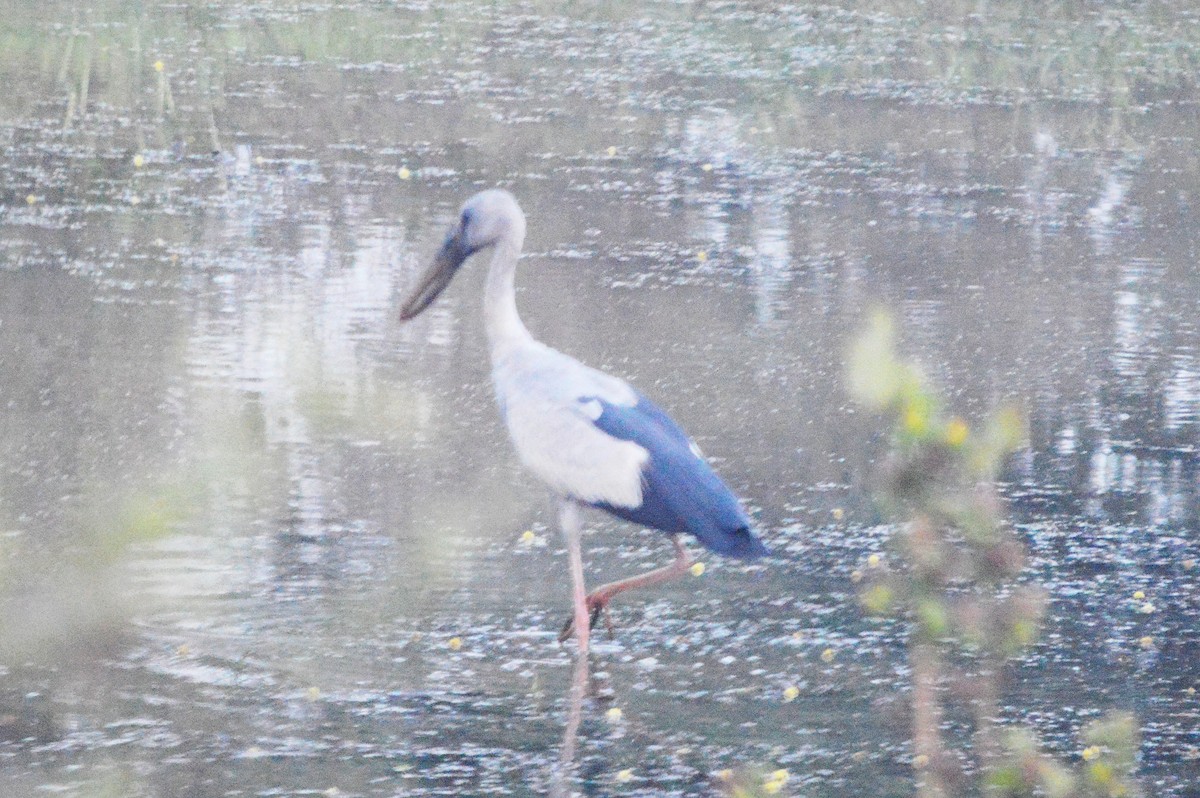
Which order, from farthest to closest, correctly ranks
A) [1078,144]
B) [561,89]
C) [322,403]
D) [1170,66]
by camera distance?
[1170,66]
[561,89]
[1078,144]
[322,403]

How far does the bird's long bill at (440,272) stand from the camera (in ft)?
19.7

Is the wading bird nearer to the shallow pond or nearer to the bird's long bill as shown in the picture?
the shallow pond

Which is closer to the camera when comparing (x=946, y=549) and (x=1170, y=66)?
(x=946, y=549)

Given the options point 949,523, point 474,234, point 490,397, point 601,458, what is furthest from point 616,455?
point 949,523

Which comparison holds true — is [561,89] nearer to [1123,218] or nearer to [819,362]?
[1123,218]

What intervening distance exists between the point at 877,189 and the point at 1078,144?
2427 mm

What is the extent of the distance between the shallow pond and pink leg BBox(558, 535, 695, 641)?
83mm

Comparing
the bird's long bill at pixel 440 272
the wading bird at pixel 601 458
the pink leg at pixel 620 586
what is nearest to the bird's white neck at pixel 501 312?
the wading bird at pixel 601 458

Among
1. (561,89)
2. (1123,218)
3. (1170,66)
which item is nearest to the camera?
(1123,218)

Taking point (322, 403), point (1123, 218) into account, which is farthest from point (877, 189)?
point (322, 403)

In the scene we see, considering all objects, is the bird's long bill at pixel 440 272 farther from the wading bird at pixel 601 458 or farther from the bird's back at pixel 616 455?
the bird's back at pixel 616 455

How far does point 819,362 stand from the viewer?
782 centimetres

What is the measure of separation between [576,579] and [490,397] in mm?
2238

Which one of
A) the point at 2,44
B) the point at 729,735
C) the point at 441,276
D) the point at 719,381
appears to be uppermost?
the point at 2,44
